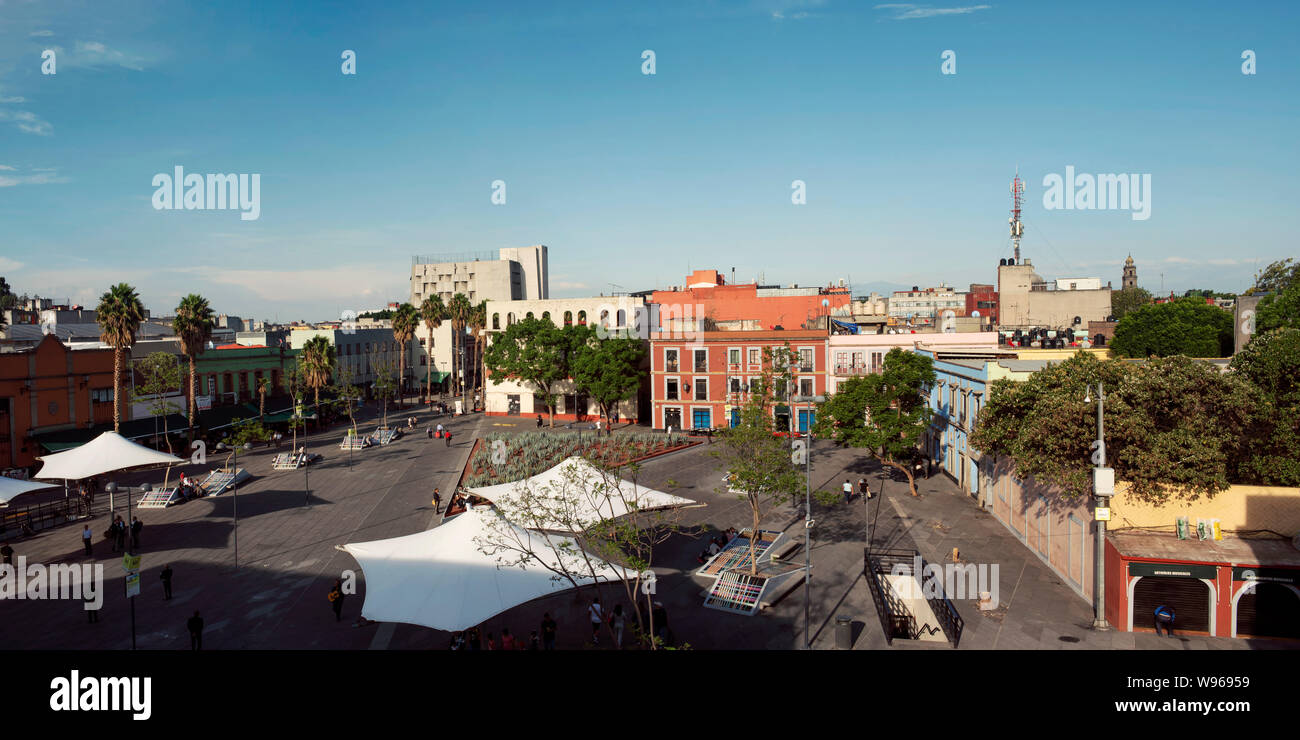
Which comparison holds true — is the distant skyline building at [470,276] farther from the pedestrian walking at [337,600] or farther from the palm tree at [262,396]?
the pedestrian walking at [337,600]

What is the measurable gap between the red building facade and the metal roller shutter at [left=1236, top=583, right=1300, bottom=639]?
3711 cm

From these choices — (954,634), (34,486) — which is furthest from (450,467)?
(954,634)

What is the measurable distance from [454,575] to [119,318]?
135 ft

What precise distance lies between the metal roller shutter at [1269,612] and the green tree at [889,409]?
17.8 metres

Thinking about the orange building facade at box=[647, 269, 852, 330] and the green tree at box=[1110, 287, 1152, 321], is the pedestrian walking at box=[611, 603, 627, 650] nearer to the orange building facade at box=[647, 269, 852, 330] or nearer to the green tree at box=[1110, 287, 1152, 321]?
the orange building facade at box=[647, 269, 852, 330]

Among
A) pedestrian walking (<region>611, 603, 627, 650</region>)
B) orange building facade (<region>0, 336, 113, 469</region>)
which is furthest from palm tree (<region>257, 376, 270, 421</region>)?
pedestrian walking (<region>611, 603, 627, 650</region>)

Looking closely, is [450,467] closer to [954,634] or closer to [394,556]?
[394,556]

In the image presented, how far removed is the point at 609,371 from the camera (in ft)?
207

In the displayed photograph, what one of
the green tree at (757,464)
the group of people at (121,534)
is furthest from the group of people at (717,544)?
the group of people at (121,534)

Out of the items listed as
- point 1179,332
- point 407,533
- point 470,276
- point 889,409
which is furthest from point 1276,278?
point 470,276

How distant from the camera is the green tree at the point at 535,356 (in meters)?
66.9

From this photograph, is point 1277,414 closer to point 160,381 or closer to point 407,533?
point 407,533
